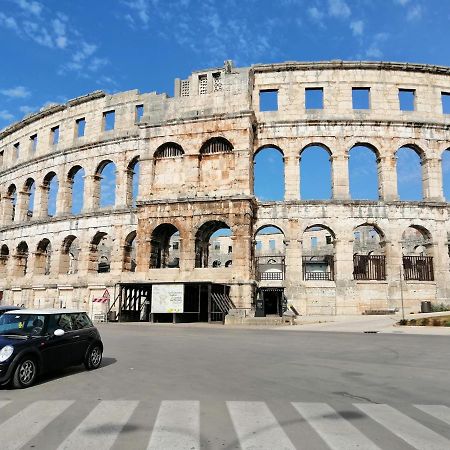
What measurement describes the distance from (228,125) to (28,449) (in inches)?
1020

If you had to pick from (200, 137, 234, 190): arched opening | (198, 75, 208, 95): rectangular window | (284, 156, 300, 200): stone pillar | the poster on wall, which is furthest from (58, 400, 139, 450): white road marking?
(198, 75, 208, 95): rectangular window

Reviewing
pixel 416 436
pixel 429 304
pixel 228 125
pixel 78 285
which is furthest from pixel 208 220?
pixel 416 436

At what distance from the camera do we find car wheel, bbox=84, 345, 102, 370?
9.11m

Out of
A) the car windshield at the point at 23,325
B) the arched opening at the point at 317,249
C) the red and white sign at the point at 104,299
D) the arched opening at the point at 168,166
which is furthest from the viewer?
the arched opening at the point at 317,249

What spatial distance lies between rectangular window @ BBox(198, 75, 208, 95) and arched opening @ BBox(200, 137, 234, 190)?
3.94 meters

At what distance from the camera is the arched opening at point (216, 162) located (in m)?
28.4

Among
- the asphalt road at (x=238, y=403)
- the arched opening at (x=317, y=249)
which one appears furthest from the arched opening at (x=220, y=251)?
the asphalt road at (x=238, y=403)

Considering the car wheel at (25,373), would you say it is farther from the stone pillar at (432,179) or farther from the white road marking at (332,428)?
the stone pillar at (432,179)

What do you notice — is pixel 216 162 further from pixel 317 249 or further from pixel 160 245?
pixel 317 249

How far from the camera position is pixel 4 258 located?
40.2 meters

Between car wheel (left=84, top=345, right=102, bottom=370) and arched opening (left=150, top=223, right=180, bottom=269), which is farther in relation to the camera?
arched opening (left=150, top=223, right=180, bottom=269)

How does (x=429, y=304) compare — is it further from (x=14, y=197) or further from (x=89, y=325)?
(x=14, y=197)

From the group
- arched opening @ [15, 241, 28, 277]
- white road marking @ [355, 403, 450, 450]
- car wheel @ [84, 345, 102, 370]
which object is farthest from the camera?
arched opening @ [15, 241, 28, 277]

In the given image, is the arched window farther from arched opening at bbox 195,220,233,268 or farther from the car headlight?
the car headlight
